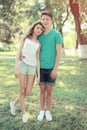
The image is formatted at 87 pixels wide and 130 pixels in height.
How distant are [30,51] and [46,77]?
56 cm

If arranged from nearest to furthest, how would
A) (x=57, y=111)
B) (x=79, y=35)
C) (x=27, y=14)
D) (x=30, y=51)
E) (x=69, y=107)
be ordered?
(x=30, y=51) < (x=57, y=111) < (x=69, y=107) < (x=79, y=35) < (x=27, y=14)

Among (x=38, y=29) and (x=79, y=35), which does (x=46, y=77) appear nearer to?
(x=38, y=29)

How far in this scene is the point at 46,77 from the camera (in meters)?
6.23

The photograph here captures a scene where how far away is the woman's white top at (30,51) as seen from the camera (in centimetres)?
600

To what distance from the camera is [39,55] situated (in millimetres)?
6137

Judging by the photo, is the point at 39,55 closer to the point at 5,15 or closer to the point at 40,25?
the point at 40,25

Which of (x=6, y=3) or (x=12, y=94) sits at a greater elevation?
(x=6, y=3)

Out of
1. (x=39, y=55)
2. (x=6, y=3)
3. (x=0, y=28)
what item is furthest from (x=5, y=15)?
(x=39, y=55)

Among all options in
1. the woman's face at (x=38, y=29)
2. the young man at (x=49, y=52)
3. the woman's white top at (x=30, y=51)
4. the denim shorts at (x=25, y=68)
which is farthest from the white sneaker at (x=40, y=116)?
the woman's face at (x=38, y=29)

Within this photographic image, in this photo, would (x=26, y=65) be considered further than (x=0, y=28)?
No

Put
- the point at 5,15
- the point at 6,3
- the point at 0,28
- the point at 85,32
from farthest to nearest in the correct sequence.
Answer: the point at 0,28 < the point at 5,15 < the point at 6,3 < the point at 85,32

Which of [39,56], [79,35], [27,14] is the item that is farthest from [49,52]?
[27,14]

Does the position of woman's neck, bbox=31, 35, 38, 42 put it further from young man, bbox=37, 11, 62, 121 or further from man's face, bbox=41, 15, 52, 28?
man's face, bbox=41, 15, 52, 28

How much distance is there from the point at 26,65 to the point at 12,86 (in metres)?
4.96
